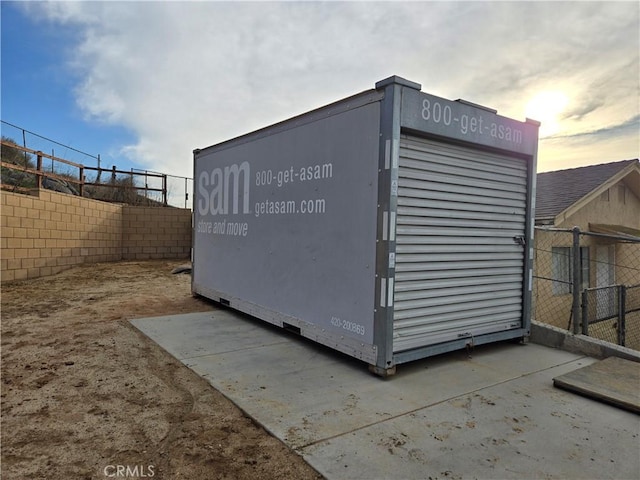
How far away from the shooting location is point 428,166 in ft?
13.0

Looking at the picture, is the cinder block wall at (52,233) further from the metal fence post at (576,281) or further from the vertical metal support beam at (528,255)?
the metal fence post at (576,281)

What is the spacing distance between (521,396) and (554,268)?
7353mm

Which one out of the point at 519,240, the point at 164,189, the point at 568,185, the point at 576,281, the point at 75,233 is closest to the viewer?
the point at 576,281

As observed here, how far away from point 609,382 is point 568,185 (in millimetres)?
9138

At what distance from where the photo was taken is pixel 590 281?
10.8 m

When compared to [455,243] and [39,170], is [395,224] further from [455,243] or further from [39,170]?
[39,170]

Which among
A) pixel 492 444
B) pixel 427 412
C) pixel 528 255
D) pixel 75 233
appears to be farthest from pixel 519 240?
pixel 75 233

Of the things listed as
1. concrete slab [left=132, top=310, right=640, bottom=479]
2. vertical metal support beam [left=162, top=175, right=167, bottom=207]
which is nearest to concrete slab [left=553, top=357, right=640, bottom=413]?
concrete slab [left=132, top=310, right=640, bottom=479]

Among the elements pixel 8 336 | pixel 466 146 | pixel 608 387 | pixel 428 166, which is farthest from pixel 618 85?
pixel 8 336

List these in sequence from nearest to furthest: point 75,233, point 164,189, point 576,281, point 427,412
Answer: point 427,412 < point 576,281 < point 75,233 < point 164,189

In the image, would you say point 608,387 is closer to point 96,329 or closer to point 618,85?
point 96,329

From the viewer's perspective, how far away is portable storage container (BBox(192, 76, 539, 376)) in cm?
368

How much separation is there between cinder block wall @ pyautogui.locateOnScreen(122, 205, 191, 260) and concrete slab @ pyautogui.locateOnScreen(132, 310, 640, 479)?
9789 mm

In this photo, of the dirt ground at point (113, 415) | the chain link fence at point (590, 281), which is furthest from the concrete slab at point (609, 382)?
the chain link fence at point (590, 281)
